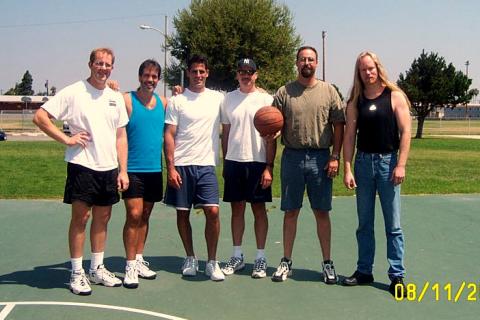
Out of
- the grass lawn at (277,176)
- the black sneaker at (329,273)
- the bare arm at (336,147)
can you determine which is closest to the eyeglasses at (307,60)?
the bare arm at (336,147)

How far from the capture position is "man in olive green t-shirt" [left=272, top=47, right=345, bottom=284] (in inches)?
198

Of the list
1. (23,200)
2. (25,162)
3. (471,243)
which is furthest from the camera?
(25,162)

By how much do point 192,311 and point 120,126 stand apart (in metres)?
1.71

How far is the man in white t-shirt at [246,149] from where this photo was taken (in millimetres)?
5203

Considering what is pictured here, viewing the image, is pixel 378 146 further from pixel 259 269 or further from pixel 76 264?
pixel 76 264

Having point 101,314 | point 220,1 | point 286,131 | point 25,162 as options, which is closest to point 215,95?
point 286,131

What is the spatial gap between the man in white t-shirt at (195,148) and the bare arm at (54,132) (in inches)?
30.0

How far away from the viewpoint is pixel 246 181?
5.29 metres

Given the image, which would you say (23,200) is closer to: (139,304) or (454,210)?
(139,304)

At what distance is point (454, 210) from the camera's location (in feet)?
28.4

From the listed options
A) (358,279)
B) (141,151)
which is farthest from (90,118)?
(358,279)

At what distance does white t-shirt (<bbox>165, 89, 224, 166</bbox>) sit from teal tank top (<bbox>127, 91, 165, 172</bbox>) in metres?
0.14
